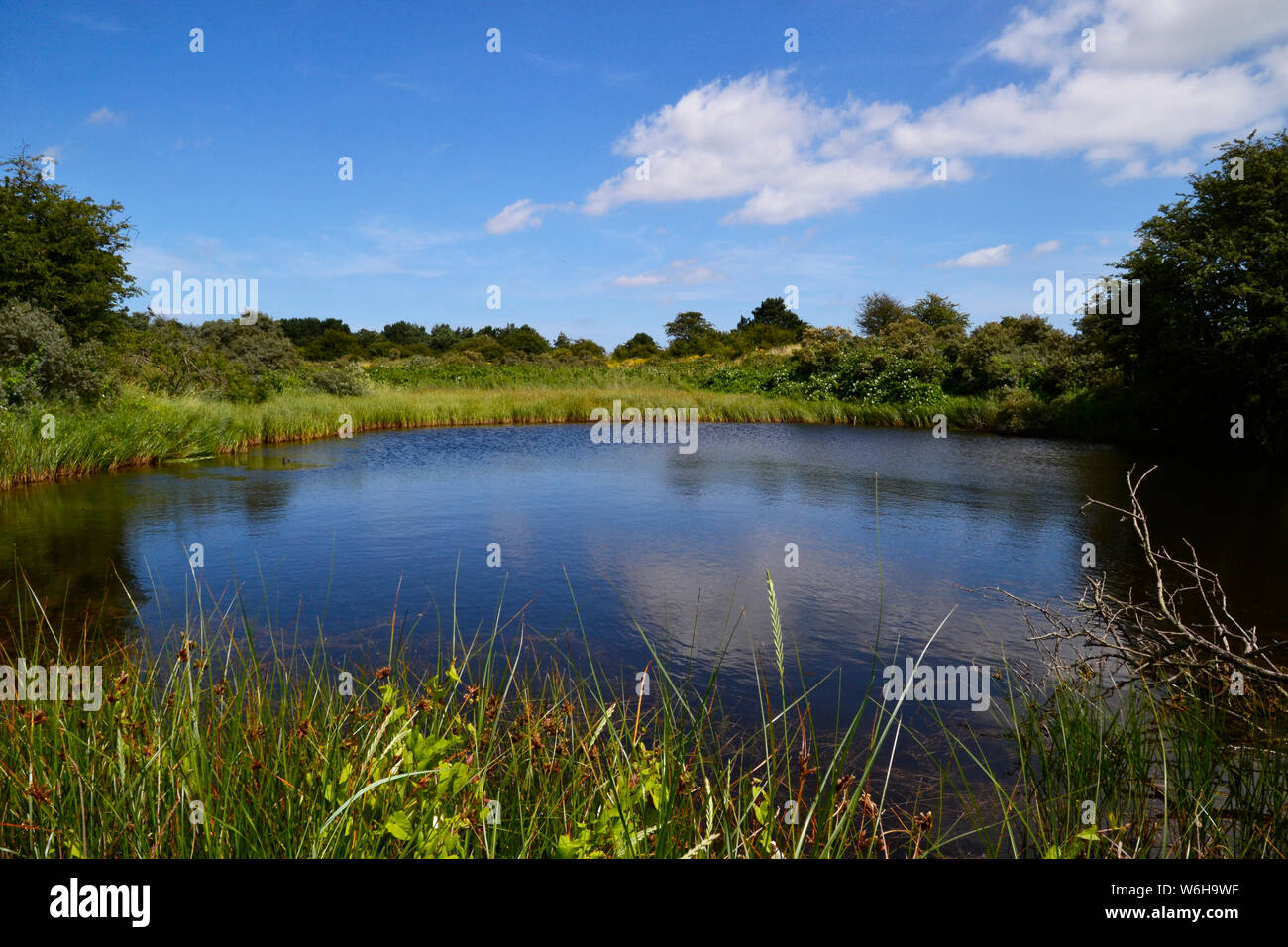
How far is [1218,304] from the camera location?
59.2 feet

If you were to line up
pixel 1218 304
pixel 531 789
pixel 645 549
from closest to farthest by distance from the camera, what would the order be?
pixel 531 789
pixel 645 549
pixel 1218 304

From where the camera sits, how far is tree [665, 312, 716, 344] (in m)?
66.1

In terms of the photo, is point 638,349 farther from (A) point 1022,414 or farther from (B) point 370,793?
(B) point 370,793

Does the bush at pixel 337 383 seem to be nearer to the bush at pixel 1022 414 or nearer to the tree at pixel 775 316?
the bush at pixel 1022 414

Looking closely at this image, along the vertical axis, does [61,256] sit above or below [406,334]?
below

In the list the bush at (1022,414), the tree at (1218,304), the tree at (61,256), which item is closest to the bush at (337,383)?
the tree at (61,256)

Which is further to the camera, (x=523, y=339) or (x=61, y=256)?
(x=523, y=339)

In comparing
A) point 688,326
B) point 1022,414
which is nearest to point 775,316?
point 688,326

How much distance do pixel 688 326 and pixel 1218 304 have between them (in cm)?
5054

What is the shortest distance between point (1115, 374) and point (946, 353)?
7505mm

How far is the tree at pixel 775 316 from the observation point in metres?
67.0

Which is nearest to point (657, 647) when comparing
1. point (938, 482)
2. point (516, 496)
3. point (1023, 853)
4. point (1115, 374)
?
point (1023, 853)

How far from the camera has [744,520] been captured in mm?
10734

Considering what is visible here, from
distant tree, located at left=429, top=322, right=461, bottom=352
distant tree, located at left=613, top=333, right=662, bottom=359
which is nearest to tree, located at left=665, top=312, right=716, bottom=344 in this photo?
distant tree, located at left=613, top=333, right=662, bottom=359
